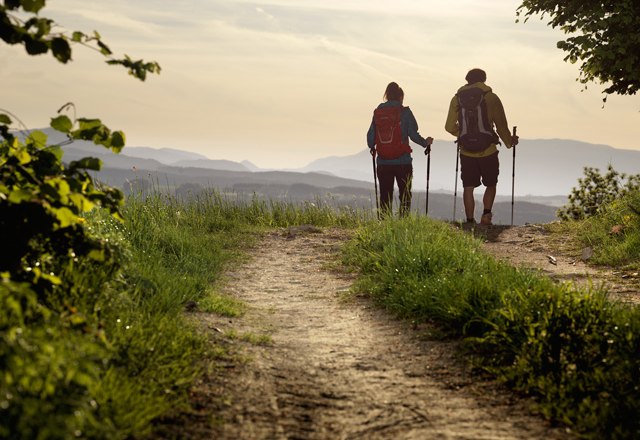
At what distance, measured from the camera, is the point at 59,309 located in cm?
477

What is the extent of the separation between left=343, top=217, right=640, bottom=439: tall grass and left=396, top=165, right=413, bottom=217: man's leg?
16.4ft

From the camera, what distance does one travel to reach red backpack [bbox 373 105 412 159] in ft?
45.3

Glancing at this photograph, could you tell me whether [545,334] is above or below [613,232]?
below

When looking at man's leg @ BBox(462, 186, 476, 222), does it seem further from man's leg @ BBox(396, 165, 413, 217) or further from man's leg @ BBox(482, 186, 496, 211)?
man's leg @ BBox(396, 165, 413, 217)

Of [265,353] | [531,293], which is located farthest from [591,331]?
[265,353]

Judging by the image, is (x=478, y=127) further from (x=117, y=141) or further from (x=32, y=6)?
(x=32, y=6)

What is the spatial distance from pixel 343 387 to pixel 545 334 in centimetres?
166

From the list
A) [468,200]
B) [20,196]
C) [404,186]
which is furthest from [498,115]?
[20,196]

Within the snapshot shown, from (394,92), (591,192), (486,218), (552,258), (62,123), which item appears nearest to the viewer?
(62,123)

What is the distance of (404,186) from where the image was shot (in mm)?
13758

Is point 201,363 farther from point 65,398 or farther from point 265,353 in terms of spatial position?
point 65,398

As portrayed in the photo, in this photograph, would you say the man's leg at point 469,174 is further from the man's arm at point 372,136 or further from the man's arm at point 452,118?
the man's arm at point 372,136

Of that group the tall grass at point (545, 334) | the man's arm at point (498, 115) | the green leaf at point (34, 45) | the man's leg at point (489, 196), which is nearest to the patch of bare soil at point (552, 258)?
the man's leg at point (489, 196)

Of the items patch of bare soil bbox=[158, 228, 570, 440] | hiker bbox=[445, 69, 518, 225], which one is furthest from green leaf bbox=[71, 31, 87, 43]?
hiker bbox=[445, 69, 518, 225]
